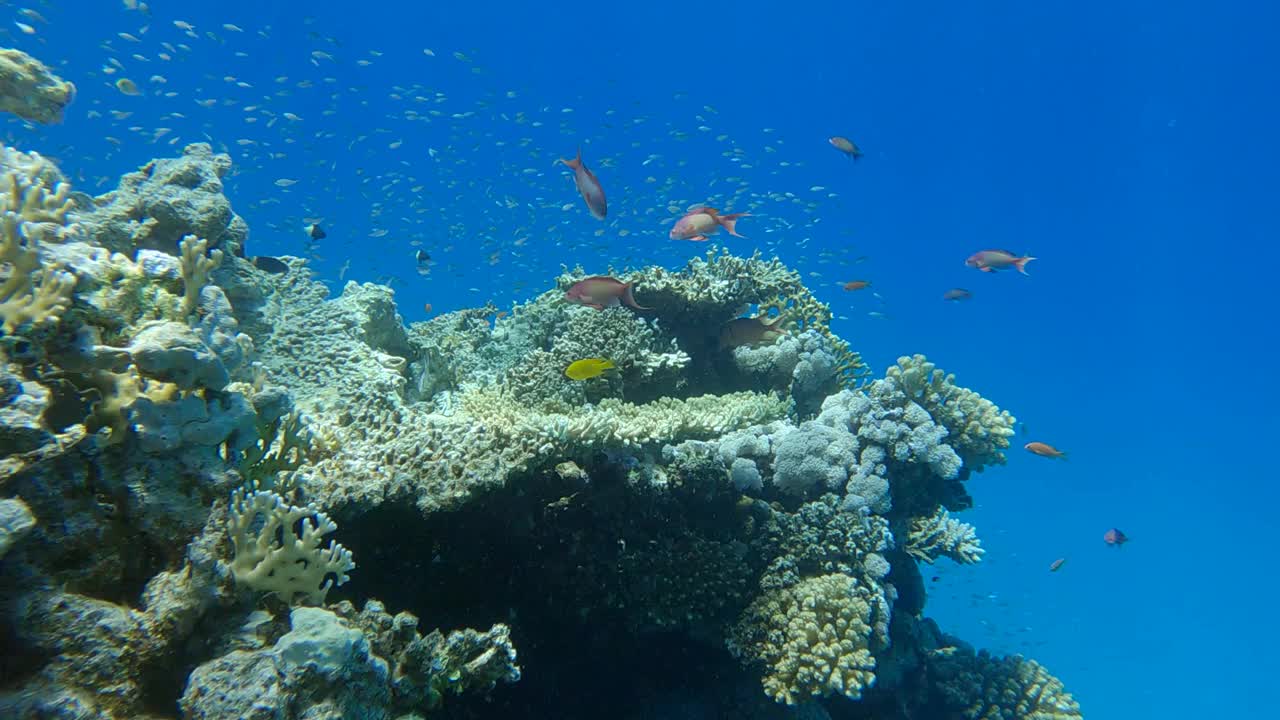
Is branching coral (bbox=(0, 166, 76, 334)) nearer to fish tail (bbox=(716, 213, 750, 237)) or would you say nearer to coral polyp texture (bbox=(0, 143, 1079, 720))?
coral polyp texture (bbox=(0, 143, 1079, 720))

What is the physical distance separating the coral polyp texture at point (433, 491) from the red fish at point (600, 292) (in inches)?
26.0

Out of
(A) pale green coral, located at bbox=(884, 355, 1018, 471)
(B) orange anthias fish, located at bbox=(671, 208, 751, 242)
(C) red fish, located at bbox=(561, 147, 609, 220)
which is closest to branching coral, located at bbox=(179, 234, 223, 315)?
(C) red fish, located at bbox=(561, 147, 609, 220)

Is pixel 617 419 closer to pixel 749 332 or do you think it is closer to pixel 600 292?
pixel 600 292

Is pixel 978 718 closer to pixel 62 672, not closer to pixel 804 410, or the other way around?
pixel 804 410

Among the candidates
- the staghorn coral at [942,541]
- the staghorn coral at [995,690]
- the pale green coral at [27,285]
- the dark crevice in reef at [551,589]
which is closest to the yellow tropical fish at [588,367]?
the dark crevice in reef at [551,589]

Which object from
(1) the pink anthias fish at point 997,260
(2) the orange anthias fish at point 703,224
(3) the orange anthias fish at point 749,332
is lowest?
(3) the orange anthias fish at point 749,332

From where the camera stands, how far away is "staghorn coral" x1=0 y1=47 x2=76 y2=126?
6.54 metres

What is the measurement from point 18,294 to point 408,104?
80.0 m

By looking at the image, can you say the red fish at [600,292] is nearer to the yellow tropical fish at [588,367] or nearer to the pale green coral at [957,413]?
the yellow tropical fish at [588,367]

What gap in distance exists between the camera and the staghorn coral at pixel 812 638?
186 inches

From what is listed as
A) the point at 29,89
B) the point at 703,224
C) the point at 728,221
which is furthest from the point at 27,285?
the point at 29,89

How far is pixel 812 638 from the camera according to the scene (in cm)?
489

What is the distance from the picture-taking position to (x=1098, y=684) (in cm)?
5541

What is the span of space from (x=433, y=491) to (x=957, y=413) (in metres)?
6.53
